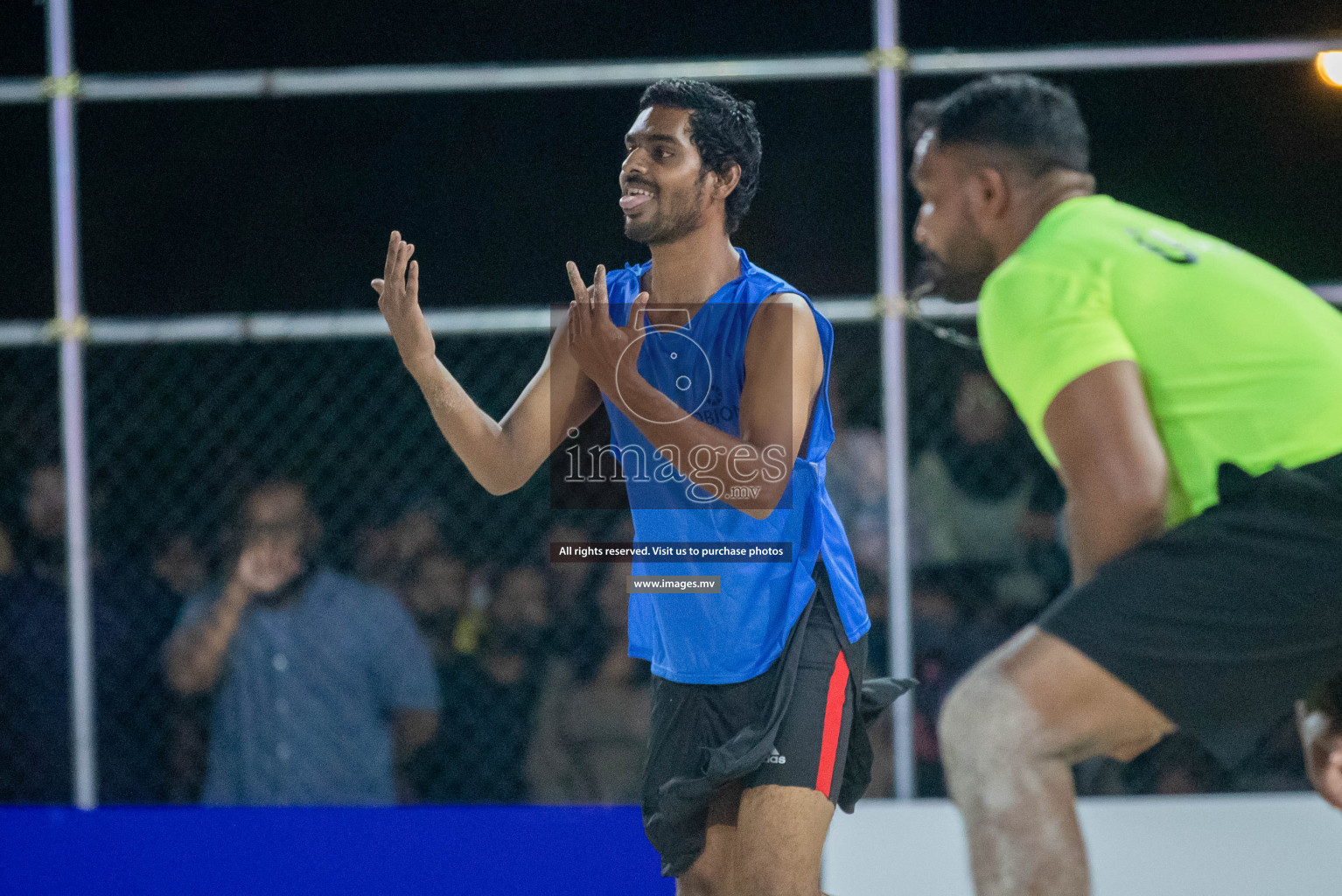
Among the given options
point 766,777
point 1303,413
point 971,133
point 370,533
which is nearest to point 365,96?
point 370,533

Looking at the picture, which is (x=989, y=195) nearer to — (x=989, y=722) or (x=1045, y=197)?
(x=1045, y=197)

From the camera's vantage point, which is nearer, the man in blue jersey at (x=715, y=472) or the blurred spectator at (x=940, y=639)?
the man in blue jersey at (x=715, y=472)

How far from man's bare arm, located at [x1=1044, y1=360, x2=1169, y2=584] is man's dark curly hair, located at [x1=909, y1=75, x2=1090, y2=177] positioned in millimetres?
438

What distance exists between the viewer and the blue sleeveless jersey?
6.44 feet

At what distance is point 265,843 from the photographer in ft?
9.19

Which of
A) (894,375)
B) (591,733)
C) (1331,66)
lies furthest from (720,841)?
(1331,66)

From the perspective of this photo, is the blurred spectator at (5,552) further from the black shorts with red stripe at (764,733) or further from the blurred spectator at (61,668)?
the black shorts with red stripe at (764,733)

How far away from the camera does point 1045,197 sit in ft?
5.89

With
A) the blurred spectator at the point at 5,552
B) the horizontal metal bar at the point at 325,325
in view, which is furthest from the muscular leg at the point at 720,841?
the blurred spectator at the point at 5,552

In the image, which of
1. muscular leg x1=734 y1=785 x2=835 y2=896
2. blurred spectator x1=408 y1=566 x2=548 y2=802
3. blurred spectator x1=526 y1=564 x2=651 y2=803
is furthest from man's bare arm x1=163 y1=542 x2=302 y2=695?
muscular leg x1=734 y1=785 x2=835 y2=896

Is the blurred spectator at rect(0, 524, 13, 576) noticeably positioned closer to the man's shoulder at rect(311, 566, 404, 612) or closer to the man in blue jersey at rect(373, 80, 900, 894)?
the man's shoulder at rect(311, 566, 404, 612)

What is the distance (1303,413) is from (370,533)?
2.66m

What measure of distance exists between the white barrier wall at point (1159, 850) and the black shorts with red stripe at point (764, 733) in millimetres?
727

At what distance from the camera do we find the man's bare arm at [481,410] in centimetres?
201
